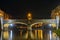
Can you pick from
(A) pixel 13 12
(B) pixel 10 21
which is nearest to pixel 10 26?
(B) pixel 10 21

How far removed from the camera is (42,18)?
22.0 m

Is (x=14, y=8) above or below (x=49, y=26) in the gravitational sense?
above

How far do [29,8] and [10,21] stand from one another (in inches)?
105

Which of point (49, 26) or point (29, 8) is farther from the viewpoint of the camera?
point (29, 8)

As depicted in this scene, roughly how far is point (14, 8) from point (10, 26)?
2632mm

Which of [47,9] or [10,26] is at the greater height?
[47,9]

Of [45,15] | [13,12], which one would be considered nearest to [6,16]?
[13,12]

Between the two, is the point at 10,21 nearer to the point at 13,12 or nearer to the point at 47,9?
the point at 13,12

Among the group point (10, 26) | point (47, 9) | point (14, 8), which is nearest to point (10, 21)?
point (10, 26)

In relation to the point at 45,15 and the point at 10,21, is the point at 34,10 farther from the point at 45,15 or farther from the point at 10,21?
the point at 10,21

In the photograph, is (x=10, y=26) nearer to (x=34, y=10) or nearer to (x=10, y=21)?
(x=10, y=21)

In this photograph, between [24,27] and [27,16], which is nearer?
[24,27]

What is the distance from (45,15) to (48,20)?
1203mm

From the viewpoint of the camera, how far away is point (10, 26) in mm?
20719
